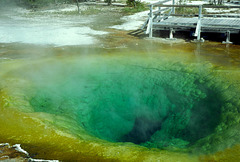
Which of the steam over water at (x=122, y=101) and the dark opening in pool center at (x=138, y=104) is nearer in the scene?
the steam over water at (x=122, y=101)

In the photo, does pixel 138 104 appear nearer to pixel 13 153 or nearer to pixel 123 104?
pixel 123 104

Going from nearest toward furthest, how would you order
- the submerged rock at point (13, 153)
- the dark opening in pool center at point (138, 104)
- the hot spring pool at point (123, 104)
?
the submerged rock at point (13, 153) → the hot spring pool at point (123, 104) → the dark opening in pool center at point (138, 104)

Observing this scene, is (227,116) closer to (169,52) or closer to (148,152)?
(148,152)

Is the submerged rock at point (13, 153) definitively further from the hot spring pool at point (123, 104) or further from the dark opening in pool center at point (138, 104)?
the dark opening in pool center at point (138, 104)

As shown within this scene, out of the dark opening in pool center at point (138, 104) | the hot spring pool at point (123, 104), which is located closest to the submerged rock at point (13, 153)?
the hot spring pool at point (123, 104)

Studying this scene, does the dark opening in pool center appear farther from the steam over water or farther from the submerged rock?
the submerged rock

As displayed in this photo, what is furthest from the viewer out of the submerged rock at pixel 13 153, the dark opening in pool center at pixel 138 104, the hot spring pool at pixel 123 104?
the dark opening in pool center at pixel 138 104

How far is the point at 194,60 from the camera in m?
7.58

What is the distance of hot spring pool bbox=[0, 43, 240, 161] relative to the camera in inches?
145

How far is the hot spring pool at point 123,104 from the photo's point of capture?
12.1 ft

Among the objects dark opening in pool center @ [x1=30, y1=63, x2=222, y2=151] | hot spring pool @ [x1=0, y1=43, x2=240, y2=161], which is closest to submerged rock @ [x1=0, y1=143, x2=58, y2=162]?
hot spring pool @ [x1=0, y1=43, x2=240, y2=161]

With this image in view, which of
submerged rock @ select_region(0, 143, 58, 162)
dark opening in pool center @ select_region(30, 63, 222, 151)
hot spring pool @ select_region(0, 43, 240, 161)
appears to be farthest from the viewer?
dark opening in pool center @ select_region(30, 63, 222, 151)

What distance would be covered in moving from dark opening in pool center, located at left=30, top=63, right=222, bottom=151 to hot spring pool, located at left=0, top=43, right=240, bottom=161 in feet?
0.07

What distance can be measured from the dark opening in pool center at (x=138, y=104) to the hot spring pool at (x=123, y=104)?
22 mm
